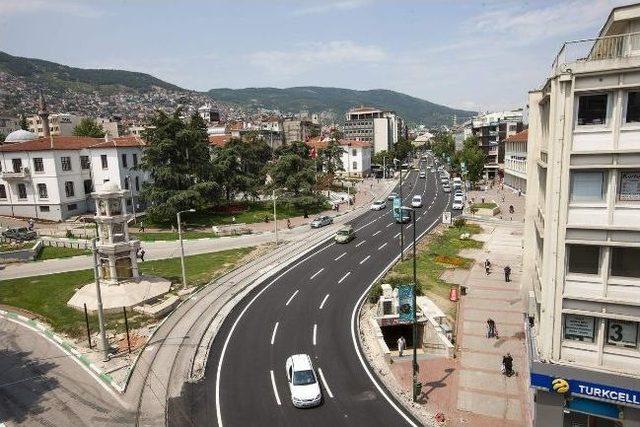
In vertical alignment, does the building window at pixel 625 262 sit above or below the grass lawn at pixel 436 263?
above

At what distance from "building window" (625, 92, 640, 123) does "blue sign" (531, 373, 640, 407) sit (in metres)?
9.64

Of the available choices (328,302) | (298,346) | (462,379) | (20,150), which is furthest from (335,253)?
(20,150)

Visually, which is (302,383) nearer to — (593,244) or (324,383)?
(324,383)

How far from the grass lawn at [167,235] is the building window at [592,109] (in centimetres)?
4760

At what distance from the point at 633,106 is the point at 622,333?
27.5ft

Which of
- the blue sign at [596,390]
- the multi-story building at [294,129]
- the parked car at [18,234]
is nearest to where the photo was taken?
the blue sign at [596,390]

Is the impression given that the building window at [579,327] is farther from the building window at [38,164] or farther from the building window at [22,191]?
the building window at [22,191]

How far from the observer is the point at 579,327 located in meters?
16.8

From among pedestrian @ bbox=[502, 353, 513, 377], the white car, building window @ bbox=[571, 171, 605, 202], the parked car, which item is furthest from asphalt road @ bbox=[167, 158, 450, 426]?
the parked car

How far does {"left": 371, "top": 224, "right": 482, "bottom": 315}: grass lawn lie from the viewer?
36.2 m

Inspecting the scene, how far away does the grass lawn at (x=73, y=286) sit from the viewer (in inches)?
1216

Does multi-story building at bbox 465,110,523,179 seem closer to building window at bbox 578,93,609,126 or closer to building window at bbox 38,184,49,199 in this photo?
building window at bbox 38,184,49,199

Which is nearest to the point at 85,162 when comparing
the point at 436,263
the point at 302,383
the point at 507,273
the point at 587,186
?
the point at 436,263

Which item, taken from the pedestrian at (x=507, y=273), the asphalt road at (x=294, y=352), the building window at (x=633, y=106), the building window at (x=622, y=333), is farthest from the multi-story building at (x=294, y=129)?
the building window at (x=622, y=333)
